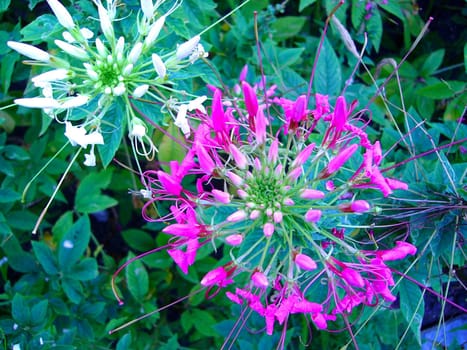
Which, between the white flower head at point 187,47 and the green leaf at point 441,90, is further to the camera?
the green leaf at point 441,90

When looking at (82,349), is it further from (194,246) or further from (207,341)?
(194,246)

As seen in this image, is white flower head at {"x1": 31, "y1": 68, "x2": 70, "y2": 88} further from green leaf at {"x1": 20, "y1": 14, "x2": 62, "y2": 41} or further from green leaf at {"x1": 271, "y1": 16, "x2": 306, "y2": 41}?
green leaf at {"x1": 271, "y1": 16, "x2": 306, "y2": 41}

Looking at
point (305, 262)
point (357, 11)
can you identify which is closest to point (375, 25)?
point (357, 11)

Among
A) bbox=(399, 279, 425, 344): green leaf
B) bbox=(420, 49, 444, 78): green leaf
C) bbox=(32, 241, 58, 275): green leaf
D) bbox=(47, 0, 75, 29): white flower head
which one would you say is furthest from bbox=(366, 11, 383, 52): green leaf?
bbox=(32, 241, 58, 275): green leaf

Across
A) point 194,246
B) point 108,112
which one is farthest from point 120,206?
point 194,246

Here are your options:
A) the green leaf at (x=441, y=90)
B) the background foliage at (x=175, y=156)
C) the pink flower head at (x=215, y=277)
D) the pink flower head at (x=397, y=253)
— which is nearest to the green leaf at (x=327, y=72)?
the background foliage at (x=175, y=156)

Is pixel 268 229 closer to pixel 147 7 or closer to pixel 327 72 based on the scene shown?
pixel 147 7

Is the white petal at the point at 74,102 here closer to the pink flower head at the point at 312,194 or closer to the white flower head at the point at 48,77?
the white flower head at the point at 48,77
